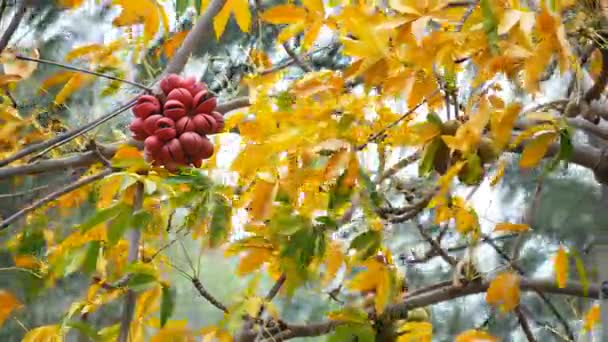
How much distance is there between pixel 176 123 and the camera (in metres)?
0.67

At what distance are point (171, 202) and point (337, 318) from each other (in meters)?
0.20

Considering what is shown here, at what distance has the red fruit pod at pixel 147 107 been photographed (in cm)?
68

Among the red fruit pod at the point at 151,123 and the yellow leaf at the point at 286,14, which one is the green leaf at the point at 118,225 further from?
the yellow leaf at the point at 286,14

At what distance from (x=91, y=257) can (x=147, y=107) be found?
13 centimetres

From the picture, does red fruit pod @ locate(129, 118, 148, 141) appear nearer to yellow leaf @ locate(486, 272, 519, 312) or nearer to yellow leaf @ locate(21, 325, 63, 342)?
yellow leaf @ locate(21, 325, 63, 342)

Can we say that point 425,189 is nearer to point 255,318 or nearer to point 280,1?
point 255,318

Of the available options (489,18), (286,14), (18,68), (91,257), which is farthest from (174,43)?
(489,18)

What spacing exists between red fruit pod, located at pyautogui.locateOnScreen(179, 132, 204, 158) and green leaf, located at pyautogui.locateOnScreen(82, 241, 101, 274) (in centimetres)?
10

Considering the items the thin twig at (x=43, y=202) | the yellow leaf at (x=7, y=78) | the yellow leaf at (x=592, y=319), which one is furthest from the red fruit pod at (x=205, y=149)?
the yellow leaf at (x=592, y=319)

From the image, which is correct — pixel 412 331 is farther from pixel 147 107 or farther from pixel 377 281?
pixel 147 107

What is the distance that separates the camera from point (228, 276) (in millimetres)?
1085

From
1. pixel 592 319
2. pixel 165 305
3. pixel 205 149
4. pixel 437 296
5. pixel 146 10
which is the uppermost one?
pixel 146 10

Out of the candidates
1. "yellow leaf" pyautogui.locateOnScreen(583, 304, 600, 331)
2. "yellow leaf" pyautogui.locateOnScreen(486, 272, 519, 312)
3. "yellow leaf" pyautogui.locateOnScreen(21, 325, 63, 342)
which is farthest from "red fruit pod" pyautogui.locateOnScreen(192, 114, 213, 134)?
"yellow leaf" pyautogui.locateOnScreen(583, 304, 600, 331)

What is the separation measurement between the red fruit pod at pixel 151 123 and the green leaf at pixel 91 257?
0.10 m
